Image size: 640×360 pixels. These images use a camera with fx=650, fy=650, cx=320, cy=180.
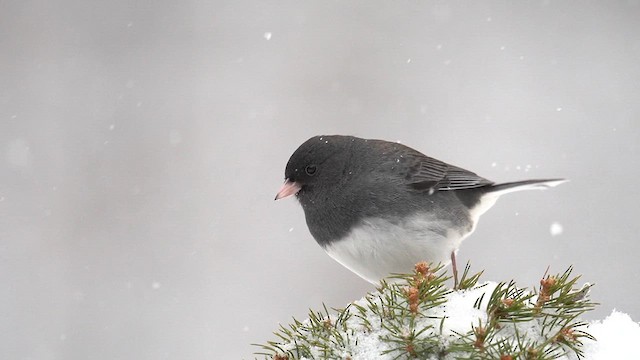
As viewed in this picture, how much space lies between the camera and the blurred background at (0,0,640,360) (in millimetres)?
3852

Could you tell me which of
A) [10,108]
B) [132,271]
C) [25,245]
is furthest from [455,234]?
[10,108]

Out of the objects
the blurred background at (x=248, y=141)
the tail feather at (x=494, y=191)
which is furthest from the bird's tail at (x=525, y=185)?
the blurred background at (x=248, y=141)

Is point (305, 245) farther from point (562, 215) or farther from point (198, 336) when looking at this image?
point (562, 215)

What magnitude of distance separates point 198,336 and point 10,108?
1872 millimetres

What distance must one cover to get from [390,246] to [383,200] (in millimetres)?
141

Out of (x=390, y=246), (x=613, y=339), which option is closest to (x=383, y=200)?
(x=390, y=246)

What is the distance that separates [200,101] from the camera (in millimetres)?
4316

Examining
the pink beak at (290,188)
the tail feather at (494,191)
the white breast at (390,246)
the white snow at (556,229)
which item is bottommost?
the white breast at (390,246)

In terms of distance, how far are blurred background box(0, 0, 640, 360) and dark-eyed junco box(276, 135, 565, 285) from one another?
1.91 m

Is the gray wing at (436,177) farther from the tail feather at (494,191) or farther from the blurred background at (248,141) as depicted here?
the blurred background at (248,141)

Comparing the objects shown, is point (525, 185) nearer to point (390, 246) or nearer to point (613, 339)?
point (390, 246)

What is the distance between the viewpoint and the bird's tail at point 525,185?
1.73 metres

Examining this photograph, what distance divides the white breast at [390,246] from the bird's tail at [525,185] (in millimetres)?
268

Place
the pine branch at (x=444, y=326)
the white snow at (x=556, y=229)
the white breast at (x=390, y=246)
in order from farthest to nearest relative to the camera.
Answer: the white snow at (x=556, y=229) → the white breast at (x=390, y=246) → the pine branch at (x=444, y=326)
